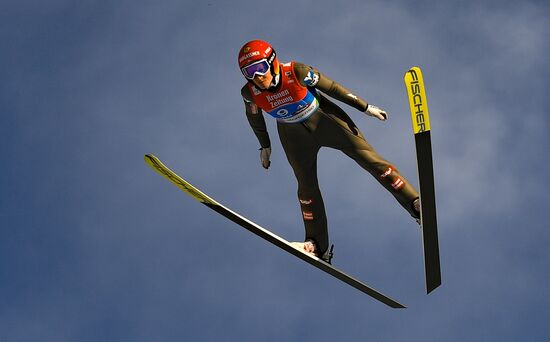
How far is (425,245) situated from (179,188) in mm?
4163

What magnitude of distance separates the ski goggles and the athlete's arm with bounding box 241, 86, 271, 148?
30.5 inches

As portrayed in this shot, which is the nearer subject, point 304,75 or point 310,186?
point 304,75

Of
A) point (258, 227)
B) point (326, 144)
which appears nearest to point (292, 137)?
point (326, 144)

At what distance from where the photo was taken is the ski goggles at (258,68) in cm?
1315

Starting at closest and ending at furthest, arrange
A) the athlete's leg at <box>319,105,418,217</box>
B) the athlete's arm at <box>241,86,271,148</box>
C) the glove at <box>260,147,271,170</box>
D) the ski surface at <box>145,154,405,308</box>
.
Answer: the athlete's leg at <box>319,105,418,217</box> < the athlete's arm at <box>241,86,271,148</box> < the ski surface at <box>145,154,405,308</box> < the glove at <box>260,147,271,170</box>

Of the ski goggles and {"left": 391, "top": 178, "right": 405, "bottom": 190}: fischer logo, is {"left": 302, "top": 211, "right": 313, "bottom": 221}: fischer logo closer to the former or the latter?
{"left": 391, "top": 178, "right": 405, "bottom": 190}: fischer logo

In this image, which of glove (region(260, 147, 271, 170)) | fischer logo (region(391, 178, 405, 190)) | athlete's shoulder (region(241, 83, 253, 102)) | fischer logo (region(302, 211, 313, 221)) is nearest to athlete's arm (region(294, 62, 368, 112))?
athlete's shoulder (region(241, 83, 253, 102))

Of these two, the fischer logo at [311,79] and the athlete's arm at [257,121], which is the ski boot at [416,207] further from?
the athlete's arm at [257,121]

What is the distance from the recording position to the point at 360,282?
1458cm

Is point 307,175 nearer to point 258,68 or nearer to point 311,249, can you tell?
point 311,249

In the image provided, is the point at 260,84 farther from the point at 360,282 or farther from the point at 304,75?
the point at 360,282

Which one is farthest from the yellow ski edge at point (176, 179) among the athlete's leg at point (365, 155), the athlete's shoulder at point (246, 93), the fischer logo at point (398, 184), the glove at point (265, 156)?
the fischer logo at point (398, 184)

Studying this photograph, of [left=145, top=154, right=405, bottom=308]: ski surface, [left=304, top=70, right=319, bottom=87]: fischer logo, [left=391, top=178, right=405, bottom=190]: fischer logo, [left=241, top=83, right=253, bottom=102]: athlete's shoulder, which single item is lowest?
[left=145, top=154, right=405, bottom=308]: ski surface

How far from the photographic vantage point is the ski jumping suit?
13.5 m
